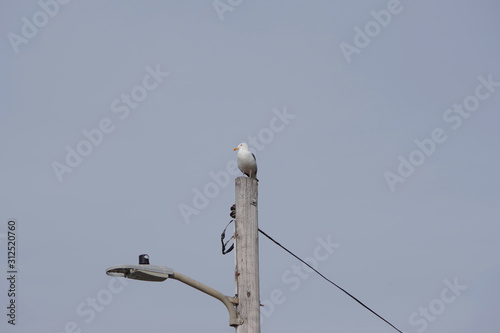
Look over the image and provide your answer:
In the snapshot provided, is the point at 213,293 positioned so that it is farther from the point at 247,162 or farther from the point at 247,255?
the point at 247,162

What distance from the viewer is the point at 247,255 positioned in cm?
820

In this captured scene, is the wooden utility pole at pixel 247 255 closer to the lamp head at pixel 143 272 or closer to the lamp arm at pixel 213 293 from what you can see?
the lamp arm at pixel 213 293

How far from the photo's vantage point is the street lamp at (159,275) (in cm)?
777

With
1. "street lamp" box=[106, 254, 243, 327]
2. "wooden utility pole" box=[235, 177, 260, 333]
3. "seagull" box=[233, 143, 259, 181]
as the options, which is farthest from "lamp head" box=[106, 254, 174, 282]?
"seagull" box=[233, 143, 259, 181]

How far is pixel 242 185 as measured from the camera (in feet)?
27.8

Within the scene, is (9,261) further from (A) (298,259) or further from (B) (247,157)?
(A) (298,259)

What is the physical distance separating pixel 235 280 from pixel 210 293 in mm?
377

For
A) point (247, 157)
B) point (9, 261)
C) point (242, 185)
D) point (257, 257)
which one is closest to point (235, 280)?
point (257, 257)

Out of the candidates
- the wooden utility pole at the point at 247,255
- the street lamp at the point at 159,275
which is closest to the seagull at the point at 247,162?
the wooden utility pole at the point at 247,255

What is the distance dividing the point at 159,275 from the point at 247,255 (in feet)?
3.33

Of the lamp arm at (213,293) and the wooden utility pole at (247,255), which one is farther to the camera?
the wooden utility pole at (247,255)

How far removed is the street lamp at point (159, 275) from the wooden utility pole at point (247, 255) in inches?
4.0

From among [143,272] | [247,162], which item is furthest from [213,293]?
[247,162]

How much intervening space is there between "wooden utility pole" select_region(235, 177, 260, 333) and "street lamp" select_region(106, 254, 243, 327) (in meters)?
0.10
